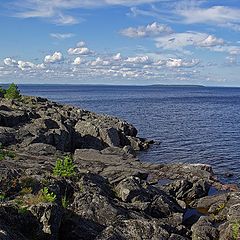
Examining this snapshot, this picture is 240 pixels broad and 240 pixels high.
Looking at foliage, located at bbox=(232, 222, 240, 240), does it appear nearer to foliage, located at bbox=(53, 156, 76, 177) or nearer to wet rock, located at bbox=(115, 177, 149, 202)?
wet rock, located at bbox=(115, 177, 149, 202)

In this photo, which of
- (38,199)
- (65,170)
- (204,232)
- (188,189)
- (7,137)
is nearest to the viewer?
(38,199)

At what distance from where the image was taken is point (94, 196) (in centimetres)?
2306

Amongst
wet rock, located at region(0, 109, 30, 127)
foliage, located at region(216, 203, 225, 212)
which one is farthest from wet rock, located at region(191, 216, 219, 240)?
wet rock, located at region(0, 109, 30, 127)

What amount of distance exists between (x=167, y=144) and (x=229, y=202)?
1451 inches

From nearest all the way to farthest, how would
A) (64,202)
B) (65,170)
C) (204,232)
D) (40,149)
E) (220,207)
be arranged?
(64,202) → (204,232) → (65,170) → (220,207) → (40,149)

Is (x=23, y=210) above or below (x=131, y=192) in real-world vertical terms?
above

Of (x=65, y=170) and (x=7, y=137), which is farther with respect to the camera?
(x=7, y=137)

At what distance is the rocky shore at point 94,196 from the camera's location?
17.8 metres

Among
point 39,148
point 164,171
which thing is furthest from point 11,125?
point 164,171

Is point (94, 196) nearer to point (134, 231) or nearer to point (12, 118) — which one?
point (134, 231)

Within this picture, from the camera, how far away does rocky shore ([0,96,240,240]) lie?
1780 centimetres

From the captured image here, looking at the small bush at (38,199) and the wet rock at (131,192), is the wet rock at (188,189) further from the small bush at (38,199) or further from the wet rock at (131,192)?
the small bush at (38,199)

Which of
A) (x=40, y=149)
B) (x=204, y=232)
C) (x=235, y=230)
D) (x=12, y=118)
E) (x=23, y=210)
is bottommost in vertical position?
(x=204, y=232)

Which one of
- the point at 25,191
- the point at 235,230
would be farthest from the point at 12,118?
the point at 235,230
